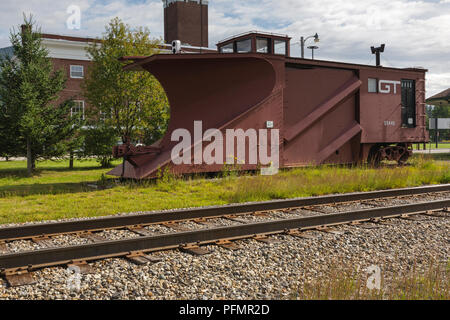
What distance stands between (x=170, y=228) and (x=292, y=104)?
8683 millimetres

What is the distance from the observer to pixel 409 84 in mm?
17688

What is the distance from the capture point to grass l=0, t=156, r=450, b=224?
8.67 meters

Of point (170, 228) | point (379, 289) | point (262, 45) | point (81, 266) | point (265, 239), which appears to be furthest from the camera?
point (262, 45)

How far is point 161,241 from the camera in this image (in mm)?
5570

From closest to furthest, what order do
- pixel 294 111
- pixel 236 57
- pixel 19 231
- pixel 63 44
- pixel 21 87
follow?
1. pixel 19 231
2. pixel 236 57
3. pixel 294 111
4. pixel 21 87
5. pixel 63 44

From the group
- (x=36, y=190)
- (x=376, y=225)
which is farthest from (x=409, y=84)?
(x=36, y=190)

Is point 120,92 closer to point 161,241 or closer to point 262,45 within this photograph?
point 262,45

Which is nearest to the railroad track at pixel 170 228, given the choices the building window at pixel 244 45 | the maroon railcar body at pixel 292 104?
the maroon railcar body at pixel 292 104

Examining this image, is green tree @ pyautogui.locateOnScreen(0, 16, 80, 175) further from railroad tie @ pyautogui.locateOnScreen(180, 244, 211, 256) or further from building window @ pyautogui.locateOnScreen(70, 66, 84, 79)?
building window @ pyautogui.locateOnScreen(70, 66, 84, 79)

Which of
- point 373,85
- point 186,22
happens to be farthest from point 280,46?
point 186,22

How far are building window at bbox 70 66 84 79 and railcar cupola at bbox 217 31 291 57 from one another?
3060 centimetres

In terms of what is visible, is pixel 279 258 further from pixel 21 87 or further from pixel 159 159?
pixel 21 87

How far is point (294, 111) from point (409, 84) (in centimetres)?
629

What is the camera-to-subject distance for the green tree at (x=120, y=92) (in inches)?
761
